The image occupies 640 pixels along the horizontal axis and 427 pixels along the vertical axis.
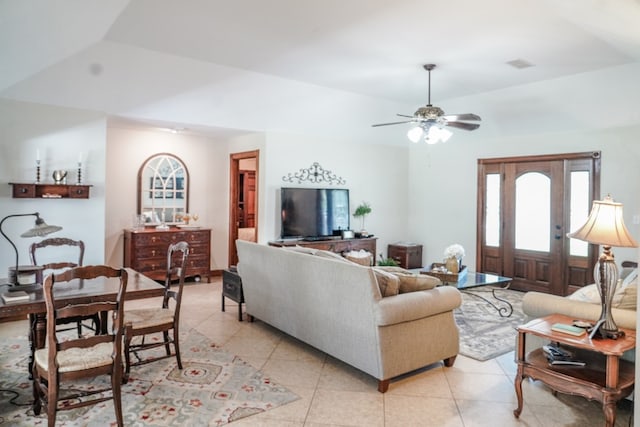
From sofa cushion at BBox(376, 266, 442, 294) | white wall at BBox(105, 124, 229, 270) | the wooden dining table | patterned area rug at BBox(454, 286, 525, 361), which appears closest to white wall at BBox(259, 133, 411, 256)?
white wall at BBox(105, 124, 229, 270)

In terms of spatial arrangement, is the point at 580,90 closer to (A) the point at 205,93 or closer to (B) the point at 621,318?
(B) the point at 621,318

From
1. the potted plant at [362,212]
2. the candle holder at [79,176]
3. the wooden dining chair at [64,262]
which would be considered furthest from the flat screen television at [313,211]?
the wooden dining chair at [64,262]

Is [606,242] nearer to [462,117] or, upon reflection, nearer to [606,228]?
[606,228]

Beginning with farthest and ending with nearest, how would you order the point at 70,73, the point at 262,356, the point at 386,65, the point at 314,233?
the point at 314,233, the point at 386,65, the point at 70,73, the point at 262,356

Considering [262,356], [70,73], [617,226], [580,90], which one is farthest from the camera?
[580,90]

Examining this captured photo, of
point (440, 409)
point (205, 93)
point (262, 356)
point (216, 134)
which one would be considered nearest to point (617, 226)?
point (440, 409)

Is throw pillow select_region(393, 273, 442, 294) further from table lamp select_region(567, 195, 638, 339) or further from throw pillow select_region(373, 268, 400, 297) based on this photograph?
table lamp select_region(567, 195, 638, 339)

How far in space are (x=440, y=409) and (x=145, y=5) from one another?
3.83 m

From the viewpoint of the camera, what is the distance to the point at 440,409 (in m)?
2.92

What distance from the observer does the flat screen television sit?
22.4 ft

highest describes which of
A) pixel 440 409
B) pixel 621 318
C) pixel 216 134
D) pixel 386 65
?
pixel 386 65

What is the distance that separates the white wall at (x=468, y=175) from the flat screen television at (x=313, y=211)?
1.77 metres

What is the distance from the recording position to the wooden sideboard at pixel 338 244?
264 inches

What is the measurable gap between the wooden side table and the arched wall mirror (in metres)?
5.78
